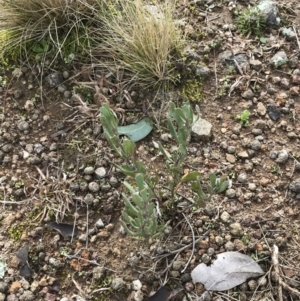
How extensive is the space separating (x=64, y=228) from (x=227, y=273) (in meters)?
0.61

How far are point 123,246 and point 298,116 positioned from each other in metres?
0.88

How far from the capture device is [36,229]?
1.96 metres

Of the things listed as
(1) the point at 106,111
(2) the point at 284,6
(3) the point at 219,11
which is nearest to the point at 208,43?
(3) the point at 219,11

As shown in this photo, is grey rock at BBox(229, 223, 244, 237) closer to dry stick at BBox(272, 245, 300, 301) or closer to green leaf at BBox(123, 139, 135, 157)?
dry stick at BBox(272, 245, 300, 301)

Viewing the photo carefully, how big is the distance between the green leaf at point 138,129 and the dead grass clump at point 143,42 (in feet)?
0.60

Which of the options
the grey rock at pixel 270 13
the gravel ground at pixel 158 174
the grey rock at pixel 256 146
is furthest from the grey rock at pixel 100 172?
the grey rock at pixel 270 13

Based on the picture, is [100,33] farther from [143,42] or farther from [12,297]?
[12,297]

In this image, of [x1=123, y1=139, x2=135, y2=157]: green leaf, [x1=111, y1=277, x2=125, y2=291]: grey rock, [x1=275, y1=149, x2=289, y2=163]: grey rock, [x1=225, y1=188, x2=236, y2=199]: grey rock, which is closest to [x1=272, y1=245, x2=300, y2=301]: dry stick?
[x1=225, y1=188, x2=236, y2=199]: grey rock

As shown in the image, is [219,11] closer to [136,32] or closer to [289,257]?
[136,32]

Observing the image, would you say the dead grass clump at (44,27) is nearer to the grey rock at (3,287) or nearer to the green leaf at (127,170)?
the green leaf at (127,170)

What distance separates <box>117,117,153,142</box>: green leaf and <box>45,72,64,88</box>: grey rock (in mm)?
374

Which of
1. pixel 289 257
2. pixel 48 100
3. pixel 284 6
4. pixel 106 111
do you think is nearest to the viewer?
pixel 106 111

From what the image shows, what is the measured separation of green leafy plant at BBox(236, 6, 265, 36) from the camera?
7.72ft

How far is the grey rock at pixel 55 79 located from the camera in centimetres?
230
